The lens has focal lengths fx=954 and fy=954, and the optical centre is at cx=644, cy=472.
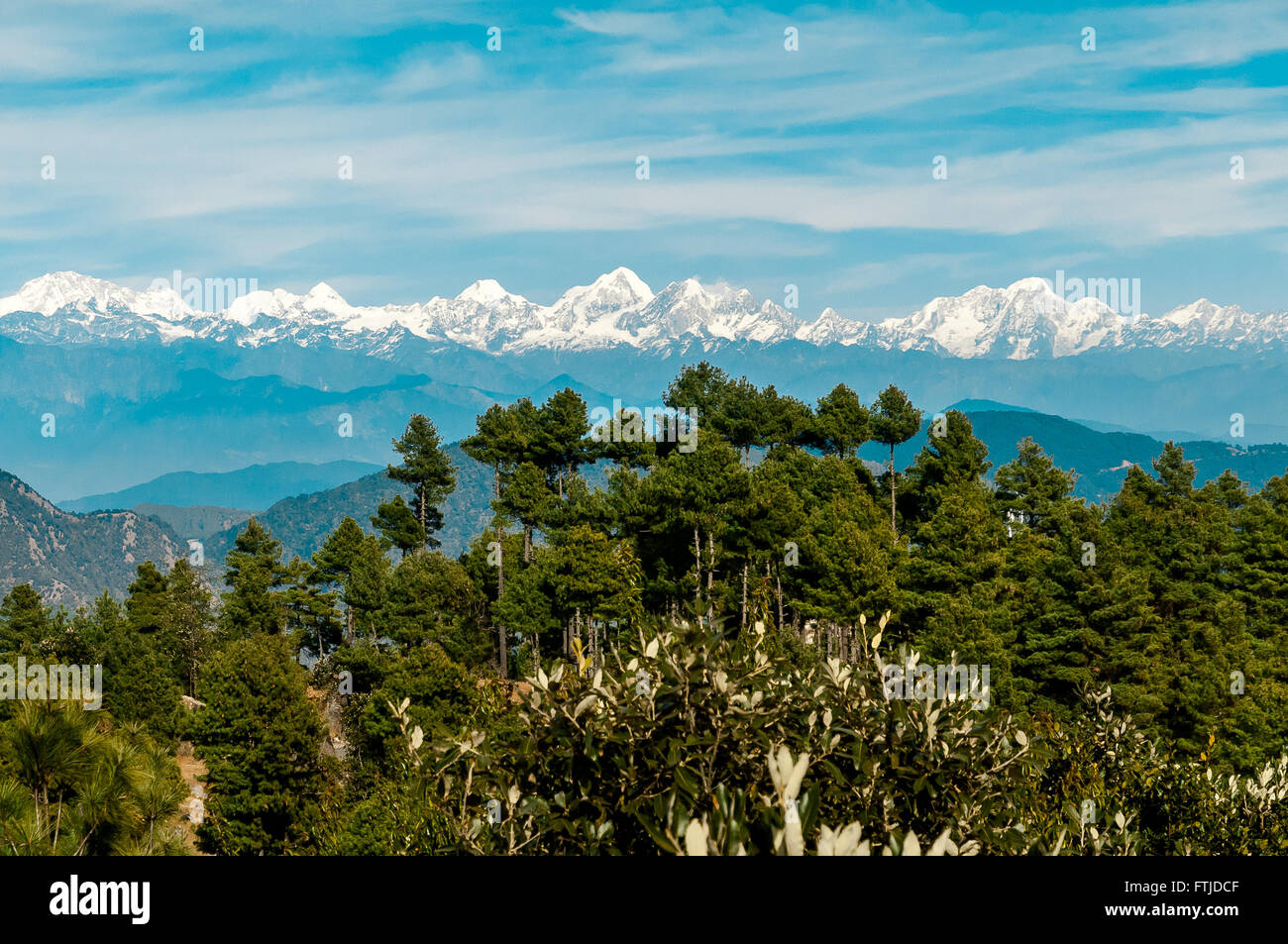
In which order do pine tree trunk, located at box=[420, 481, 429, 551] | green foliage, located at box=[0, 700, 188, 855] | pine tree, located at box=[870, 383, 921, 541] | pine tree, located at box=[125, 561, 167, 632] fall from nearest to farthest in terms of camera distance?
green foliage, located at box=[0, 700, 188, 855] < pine tree, located at box=[870, 383, 921, 541] < pine tree, located at box=[125, 561, 167, 632] < pine tree trunk, located at box=[420, 481, 429, 551]

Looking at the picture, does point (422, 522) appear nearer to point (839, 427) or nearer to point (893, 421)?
point (839, 427)

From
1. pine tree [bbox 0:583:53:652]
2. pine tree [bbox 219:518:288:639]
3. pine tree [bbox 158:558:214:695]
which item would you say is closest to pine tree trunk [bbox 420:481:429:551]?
pine tree [bbox 219:518:288:639]

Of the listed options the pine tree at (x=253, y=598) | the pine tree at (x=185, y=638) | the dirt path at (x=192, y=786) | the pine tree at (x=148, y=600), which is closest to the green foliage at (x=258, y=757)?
the dirt path at (x=192, y=786)

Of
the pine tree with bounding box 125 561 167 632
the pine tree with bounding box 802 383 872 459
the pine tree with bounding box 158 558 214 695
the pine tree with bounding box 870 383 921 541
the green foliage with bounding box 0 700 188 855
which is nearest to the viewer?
the green foliage with bounding box 0 700 188 855

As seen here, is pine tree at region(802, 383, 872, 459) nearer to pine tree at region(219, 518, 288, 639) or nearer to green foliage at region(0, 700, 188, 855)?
pine tree at region(219, 518, 288, 639)

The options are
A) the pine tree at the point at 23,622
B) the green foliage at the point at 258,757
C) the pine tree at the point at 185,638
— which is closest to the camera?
the green foliage at the point at 258,757

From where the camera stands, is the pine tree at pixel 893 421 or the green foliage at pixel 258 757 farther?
the pine tree at pixel 893 421

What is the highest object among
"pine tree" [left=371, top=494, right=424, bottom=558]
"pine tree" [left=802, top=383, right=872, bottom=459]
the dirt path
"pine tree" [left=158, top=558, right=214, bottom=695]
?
"pine tree" [left=802, top=383, right=872, bottom=459]

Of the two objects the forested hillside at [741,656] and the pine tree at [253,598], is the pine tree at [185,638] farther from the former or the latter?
the pine tree at [253,598]

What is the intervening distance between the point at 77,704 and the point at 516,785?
9.75 m

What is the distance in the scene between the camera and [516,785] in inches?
266
